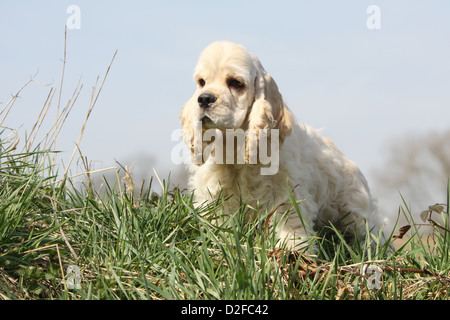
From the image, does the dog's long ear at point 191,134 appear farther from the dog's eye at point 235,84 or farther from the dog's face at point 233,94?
the dog's eye at point 235,84

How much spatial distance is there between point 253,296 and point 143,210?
1252 millimetres

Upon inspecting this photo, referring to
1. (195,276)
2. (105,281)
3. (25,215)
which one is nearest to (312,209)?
(195,276)

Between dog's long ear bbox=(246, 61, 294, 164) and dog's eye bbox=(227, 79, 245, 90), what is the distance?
6.9 inches

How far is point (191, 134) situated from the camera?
3.94m

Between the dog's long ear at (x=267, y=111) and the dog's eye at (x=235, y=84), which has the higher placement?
the dog's eye at (x=235, y=84)

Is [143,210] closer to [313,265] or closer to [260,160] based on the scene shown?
[260,160]

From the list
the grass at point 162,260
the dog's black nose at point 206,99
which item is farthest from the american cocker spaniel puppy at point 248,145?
the grass at point 162,260

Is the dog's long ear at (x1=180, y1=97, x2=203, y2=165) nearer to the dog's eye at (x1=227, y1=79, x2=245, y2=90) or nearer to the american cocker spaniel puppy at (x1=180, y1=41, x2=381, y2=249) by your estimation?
the american cocker spaniel puppy at (x1=180, y1=41, x2=381, y2=249)

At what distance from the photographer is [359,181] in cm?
454

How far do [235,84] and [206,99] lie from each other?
33 centimetres

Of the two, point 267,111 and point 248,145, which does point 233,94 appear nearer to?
point 267,111

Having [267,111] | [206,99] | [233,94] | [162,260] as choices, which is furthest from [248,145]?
[162,260]

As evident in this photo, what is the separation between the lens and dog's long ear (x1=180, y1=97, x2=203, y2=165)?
12.6 feet

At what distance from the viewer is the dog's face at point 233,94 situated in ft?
11.5
